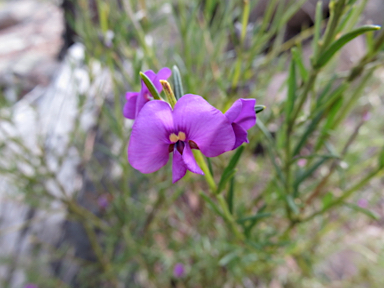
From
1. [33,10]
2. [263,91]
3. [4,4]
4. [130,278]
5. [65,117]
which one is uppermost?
[4,4]

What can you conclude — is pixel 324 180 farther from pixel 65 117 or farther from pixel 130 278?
pixel 65 117

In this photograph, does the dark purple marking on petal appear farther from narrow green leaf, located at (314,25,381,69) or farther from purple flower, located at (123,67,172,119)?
narrow green leaf, located at (314,25,381,69)

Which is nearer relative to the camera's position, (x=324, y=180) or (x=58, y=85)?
(x=324, y=180)

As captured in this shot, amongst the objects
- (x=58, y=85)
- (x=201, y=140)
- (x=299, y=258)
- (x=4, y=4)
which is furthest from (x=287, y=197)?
(x=4, y=4)

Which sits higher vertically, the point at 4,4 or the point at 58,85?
the point at 4,4

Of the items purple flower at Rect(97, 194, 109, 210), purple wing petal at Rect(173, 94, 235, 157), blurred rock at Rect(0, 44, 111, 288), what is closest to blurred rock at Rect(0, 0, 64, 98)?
blurred rock at Rect(0, 44, 111, 288)

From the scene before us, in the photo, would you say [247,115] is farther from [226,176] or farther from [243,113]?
[226,176]

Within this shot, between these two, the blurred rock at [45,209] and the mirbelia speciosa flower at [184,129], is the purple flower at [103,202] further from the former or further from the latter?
the mirbelia speciosa flower at [184,129]

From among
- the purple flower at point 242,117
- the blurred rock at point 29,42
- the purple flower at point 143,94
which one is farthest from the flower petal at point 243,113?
the blurred rock at point 29,42
